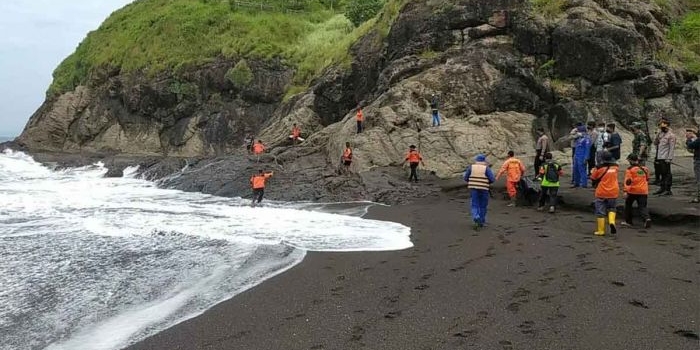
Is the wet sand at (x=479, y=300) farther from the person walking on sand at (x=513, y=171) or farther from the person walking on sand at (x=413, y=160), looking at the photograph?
the person walking on sand at (x=413, y=160)

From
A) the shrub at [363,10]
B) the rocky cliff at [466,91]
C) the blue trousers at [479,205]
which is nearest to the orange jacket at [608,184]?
the blue trousers at [479,205]

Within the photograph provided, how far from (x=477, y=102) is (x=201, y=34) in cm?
2888

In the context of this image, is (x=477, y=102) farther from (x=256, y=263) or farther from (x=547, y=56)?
(x=256, y=263)

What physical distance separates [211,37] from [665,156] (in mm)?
37228

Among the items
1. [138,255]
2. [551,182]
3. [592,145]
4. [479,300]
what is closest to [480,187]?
[551,182]

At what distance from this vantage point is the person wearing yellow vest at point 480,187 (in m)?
11.6

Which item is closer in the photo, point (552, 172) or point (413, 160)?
point (552, 172)

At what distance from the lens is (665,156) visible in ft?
41.8

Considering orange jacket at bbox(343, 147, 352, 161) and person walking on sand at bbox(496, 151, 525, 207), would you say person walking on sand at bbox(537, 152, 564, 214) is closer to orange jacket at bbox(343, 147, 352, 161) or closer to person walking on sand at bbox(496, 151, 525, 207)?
person walking on sand at bbox(496, 151, 525, 207)

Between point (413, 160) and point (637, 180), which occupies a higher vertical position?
point (413, 160)

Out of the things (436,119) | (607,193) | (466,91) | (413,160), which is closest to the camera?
(607,193)

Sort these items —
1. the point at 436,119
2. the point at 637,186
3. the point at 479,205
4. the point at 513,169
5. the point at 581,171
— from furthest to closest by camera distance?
the point at 436,119 < the point at 581,171 < the point at 513,169 < the point at 479,205 < the point at 637,186

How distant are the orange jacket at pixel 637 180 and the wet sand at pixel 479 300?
1.06 m

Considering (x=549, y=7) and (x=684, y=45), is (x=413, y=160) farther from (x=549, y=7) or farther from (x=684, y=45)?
(x=684, y=45)
